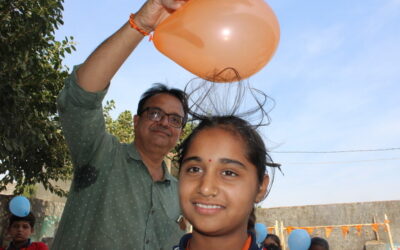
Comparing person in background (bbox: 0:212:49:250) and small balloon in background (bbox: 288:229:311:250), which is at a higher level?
small balloon in background (bbox: 288:229:311:250)

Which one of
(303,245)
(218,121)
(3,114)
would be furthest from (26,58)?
(303,245)

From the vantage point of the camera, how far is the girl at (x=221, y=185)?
4.74 ft

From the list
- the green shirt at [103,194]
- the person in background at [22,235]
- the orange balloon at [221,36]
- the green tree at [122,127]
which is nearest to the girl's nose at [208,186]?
the orange balloon at [221,36]

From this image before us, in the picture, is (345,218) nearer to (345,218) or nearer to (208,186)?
(345,218)

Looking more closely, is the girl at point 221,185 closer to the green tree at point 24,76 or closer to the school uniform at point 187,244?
the school uniform at point 187,244

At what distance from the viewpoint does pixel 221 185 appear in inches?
57.2

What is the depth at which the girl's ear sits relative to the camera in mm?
1651

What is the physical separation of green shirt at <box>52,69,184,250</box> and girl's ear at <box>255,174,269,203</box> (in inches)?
29.0

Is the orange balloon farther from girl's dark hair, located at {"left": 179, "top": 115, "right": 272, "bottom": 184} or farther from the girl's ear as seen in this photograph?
the girl's ear

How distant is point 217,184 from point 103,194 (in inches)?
34.0

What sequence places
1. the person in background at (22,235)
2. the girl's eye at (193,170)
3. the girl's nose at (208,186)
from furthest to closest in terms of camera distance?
the person in background at (22,235) < the girl's eye at (193,170) < the girl's nose at (208,186)

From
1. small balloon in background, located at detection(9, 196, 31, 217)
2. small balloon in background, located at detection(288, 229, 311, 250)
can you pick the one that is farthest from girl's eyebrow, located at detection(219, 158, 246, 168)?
small balloon in background, located at detection(288, 229, 311, 250)

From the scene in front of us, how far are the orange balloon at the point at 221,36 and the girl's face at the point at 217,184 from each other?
0.38 metres

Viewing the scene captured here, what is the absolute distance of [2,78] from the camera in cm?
477
